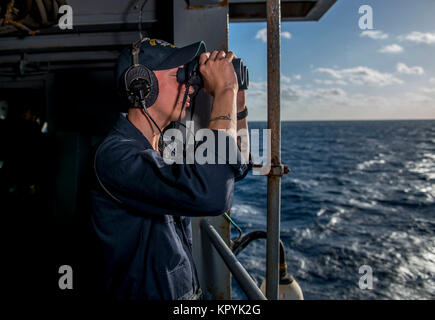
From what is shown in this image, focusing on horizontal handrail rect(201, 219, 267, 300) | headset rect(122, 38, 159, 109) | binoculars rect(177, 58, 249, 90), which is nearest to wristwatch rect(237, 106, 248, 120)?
binoculars rect(177, 58, 249, 90)

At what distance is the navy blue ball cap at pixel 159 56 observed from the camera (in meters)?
1.02

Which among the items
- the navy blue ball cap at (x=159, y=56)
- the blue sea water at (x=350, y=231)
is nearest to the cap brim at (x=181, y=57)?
the navy blue ball cap at (x=159, y=56)

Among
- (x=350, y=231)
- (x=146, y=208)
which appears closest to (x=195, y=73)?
(x=146, y=208)

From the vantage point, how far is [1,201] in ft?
16.4

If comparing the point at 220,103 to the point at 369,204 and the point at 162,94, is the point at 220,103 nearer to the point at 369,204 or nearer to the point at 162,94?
the point at 162,94

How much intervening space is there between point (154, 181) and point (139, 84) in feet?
1.18

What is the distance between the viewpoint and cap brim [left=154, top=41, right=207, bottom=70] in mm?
1011

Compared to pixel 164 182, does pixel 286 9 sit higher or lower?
higher

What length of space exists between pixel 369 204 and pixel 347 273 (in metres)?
9.56

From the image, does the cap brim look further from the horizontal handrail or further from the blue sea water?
the blue sea water

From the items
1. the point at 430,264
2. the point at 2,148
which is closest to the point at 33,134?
the point at 2,148

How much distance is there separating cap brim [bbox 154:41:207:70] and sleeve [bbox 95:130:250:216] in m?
0.34

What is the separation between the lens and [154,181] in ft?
2.65

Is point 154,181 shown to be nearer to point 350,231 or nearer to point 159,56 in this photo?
point 159,56
